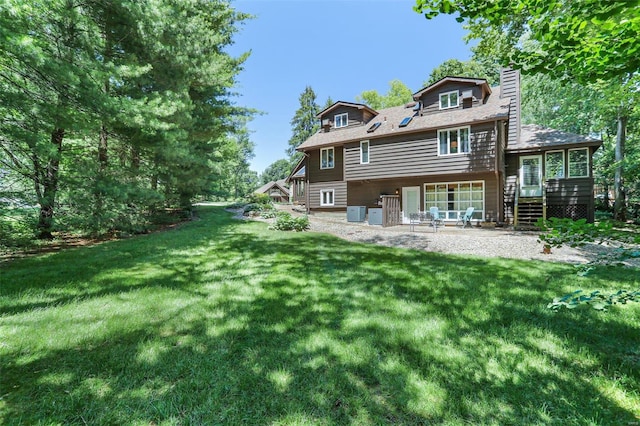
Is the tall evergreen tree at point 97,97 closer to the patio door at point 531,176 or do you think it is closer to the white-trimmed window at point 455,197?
the white-trimmed window at point 455,197

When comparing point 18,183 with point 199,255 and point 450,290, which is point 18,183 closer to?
point 199,255

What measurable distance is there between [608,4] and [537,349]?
3.07 m

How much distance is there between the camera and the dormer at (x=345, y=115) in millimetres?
18188

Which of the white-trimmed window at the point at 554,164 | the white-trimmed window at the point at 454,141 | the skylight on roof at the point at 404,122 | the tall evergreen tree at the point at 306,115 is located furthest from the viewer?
the tall evergreen tree at the point at 306,115

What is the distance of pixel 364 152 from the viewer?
1667cm

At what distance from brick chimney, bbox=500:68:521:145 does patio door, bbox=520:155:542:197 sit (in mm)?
1276

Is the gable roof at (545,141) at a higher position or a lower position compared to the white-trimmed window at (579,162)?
higher

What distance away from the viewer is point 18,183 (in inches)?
259

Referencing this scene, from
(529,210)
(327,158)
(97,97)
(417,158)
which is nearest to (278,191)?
(327,158)

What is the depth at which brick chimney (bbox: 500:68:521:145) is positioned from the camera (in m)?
13.7

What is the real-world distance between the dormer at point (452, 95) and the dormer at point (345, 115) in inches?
141

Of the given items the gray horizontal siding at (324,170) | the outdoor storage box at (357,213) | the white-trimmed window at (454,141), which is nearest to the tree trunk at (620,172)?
the white-trimmed window at (454,141)

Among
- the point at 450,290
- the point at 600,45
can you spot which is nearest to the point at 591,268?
the point at 600,45

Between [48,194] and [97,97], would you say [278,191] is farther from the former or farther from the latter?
[97,97]
